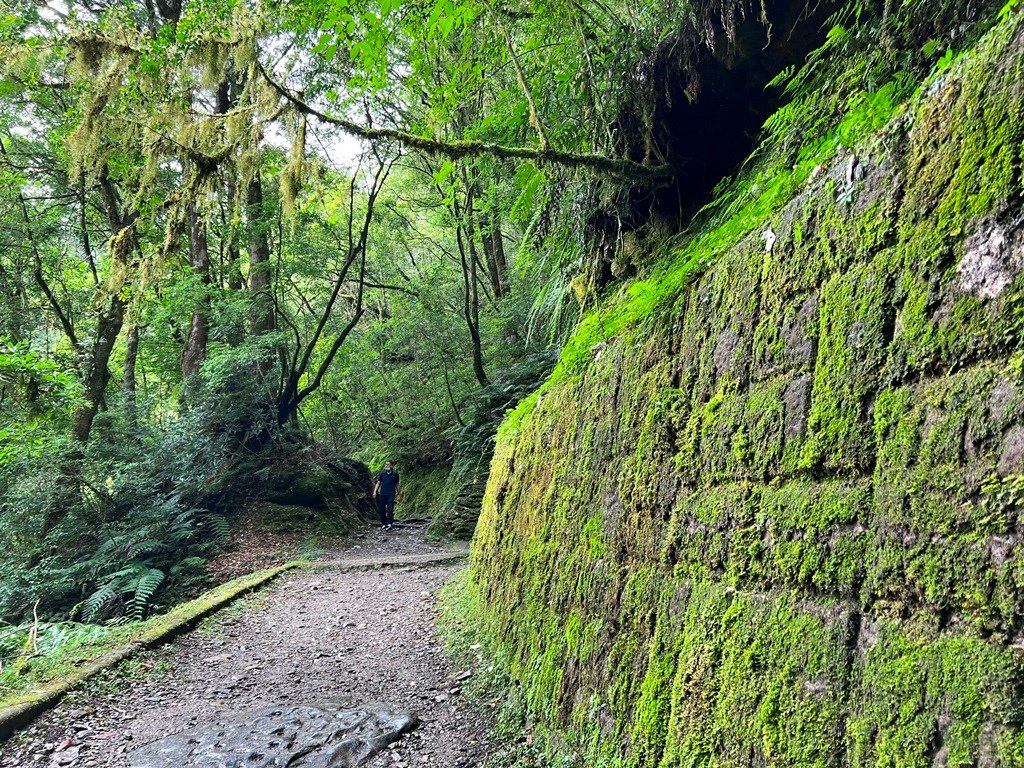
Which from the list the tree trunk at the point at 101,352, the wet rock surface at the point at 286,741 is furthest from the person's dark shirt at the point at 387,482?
the wet rock surface at the point at 286,741

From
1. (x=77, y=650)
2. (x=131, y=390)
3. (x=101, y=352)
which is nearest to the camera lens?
(x=77, y=650)

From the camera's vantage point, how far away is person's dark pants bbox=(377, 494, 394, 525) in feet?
56.2

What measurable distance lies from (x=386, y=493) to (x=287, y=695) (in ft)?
36.5

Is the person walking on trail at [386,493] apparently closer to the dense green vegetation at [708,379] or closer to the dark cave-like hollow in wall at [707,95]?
the dense green vegetation at [708,379]

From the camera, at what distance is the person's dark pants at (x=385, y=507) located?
56.2 ft

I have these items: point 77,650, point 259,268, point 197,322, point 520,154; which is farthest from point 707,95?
point 197,322

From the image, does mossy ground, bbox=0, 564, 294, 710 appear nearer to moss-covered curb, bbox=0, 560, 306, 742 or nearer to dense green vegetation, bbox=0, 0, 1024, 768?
moss-covered curb, bbox=0, 560, 306, 742

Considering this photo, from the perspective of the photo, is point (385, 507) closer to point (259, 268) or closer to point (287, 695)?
point (259, 268)

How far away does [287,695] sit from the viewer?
5945mm

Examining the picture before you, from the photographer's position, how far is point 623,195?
5.84 meters

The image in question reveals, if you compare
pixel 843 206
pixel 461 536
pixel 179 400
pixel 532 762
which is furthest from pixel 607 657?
pixel 179 400

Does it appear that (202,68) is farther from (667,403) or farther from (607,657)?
(607,657)

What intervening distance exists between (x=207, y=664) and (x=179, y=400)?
1133 centimetres

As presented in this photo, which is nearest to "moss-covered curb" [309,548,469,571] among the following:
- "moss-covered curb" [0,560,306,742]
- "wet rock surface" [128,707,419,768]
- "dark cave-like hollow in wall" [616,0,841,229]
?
"moss-covered curb" [0,560,306,742]
